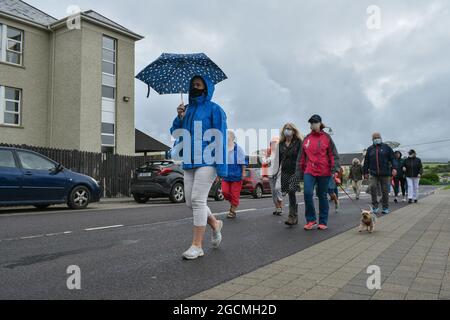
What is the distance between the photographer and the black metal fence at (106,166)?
17.5 m

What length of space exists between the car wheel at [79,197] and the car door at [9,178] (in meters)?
1.44

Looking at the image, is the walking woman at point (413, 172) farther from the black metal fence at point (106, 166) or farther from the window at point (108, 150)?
the window at point (108, 150)

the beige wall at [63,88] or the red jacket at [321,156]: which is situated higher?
the beige wall at [63,88]

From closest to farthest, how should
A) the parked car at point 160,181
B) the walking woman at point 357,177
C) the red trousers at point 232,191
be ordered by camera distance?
1. the red trousers at point 232,191
2. the parked car at point 160,181
3. the walking woman at point 357,177

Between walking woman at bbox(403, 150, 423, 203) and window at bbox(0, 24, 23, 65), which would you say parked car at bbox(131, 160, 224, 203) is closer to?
walking woman at bbox(403, 150, 423, 203)

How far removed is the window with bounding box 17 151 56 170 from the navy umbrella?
271 inches

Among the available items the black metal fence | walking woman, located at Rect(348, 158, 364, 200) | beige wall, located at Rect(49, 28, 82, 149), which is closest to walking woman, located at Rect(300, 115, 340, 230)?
walking woman, located at Rect(348, 158, 364, 200)

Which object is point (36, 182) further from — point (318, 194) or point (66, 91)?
point (66, 91)

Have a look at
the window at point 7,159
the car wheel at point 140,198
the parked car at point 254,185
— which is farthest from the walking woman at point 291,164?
the parked car at point 254,185

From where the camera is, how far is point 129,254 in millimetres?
5109

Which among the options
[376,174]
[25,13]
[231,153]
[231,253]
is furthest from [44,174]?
[25,13]

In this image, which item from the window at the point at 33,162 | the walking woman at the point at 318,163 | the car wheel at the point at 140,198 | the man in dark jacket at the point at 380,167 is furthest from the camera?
the car wheel at the point at 140,198

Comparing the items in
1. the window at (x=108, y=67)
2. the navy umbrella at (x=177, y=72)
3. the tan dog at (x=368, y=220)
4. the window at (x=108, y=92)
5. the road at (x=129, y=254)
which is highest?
the window at (x=108, y=67)

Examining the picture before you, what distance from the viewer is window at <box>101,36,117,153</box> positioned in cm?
2486
